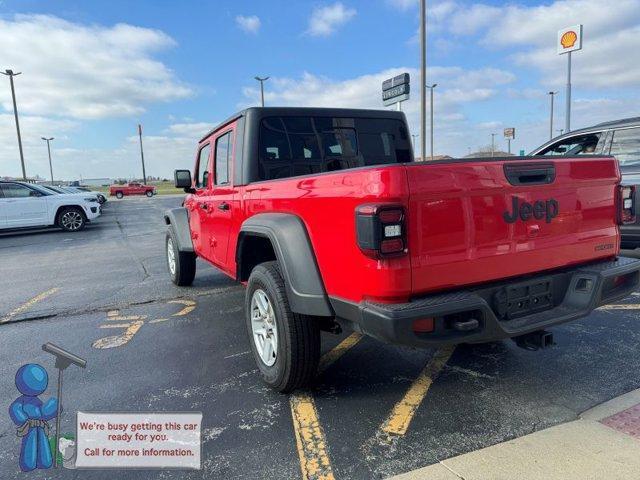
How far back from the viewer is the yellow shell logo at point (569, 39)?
13094 mm

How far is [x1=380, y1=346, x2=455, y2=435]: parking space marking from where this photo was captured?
2.63m

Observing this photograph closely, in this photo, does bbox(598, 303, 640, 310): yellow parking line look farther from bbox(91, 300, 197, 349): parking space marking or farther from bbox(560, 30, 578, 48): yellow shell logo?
bbox(560, 30, 578, 48): yellow shell logo

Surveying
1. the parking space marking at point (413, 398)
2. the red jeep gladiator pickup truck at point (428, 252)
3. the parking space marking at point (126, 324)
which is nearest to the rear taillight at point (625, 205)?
the red jeep gladiator pickup truck at point (428, 252)

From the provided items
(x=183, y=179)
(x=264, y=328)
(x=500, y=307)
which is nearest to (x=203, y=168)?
(x=183, y=179)

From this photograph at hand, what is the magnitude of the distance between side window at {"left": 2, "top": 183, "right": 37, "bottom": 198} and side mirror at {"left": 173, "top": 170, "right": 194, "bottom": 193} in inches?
430

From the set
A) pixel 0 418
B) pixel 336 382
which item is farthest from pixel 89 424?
pixel 336 382

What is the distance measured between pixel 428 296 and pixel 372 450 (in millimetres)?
887

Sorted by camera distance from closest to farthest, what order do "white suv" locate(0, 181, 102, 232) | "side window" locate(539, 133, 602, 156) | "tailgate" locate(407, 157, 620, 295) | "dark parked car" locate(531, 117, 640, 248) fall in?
"tailgate" locate(407, 157, 620, 295)
"dark parked car" locate(531, 117, 640, 248)
"side window" locate(539, 133, 602, 156)
"white suv" locate(0, 181, 102, 232)

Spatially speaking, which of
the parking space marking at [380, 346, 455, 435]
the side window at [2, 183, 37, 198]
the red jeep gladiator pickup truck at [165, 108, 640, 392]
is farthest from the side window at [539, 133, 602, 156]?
the side window at [2, 183, 37, 198]

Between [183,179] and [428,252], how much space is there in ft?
12.9

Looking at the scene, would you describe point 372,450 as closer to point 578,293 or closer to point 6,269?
point 578,293

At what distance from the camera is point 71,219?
14.3 meters

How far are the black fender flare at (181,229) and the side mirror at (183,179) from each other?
371 millimetres

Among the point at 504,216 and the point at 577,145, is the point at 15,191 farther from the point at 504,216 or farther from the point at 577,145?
the point at 504,216
